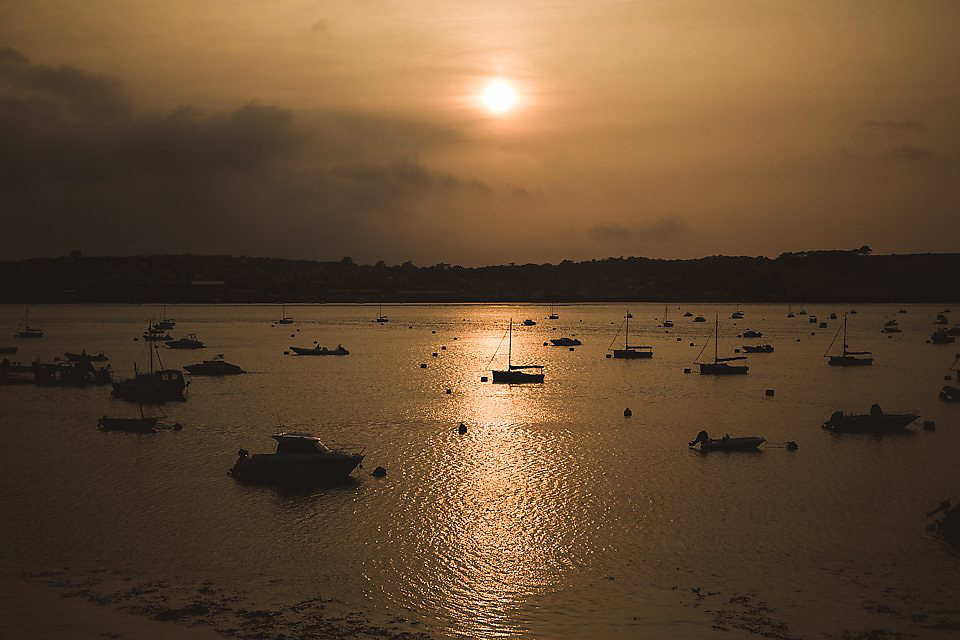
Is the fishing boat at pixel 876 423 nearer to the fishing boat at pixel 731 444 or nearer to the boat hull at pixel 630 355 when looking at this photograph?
the fishing boat at pixel 731 444

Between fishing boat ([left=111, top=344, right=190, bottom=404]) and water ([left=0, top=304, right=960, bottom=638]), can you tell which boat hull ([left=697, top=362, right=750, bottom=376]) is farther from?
fishing boat ([left=111, top=344, right=190, bottom=404])

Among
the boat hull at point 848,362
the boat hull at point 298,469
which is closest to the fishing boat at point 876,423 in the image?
the boat hull at point 298,469

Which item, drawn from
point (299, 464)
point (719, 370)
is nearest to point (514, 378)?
point (719, 370)

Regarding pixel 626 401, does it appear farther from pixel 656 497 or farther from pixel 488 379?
pixel 656 497

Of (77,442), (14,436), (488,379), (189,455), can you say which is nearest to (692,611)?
(189,455)

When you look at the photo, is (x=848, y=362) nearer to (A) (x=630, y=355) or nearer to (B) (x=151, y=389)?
(A) (x=630, y=355)
